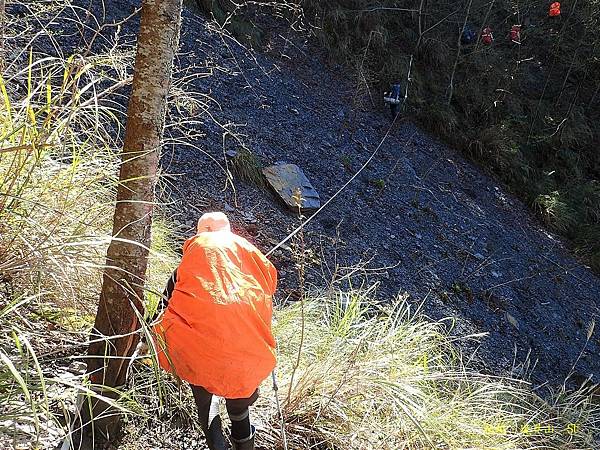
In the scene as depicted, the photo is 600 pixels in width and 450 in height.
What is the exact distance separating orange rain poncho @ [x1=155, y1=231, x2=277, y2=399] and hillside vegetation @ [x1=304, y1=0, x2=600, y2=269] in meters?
6.07

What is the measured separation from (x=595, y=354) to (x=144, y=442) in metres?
4.95

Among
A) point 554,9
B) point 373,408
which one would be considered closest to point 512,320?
point 373,408

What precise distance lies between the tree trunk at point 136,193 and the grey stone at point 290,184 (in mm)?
3198

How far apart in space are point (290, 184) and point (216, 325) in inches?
131

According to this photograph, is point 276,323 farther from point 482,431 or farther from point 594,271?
point 594,271

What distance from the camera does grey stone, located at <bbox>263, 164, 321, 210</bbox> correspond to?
16.6 feet

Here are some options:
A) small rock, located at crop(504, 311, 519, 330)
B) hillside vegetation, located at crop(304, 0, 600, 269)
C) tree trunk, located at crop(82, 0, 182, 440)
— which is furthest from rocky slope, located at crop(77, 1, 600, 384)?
tree trunk, located at crop(82, 0, 182, 440)

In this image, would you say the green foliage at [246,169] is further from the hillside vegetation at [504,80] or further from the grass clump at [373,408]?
the hillside vegetation at [504,80]

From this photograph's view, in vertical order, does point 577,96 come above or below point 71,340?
below

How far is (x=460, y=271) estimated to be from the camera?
5609 mm

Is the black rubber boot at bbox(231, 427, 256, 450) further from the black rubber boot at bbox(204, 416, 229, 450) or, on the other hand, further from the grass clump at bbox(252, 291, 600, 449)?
the grass clump at bbox(252, 291, 600, 449)

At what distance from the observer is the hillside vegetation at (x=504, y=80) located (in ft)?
26.8

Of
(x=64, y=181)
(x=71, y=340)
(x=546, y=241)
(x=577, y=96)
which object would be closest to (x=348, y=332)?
(x=71, y=340)

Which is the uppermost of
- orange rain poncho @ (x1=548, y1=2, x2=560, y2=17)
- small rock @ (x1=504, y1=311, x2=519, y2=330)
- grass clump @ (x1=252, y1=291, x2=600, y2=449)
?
orange rain poncho @ (x1=548, y1=2, x2=560, y2=17)
